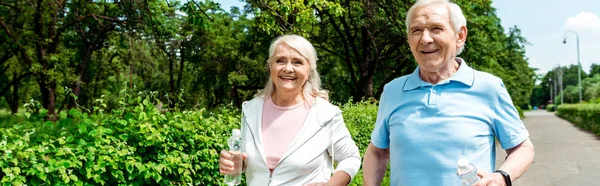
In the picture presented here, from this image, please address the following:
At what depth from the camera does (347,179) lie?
8.64 ft

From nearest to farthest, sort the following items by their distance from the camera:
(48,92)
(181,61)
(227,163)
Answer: (227,163) < (48,92) < (181,61)

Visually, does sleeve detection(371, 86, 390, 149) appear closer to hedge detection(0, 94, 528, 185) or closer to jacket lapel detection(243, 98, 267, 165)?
jacket lapel detection(243, 98, 267, 165)

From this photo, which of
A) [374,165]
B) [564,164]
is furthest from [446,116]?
[564,164]

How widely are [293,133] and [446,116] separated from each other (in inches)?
34.8

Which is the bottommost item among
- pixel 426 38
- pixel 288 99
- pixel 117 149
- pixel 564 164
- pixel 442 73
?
pixel 564 164

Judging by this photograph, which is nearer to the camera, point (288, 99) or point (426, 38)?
point (426, 38)

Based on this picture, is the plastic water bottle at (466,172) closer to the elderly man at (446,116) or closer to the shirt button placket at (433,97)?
the elderly man at (446,116)

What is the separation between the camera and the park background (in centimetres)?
347

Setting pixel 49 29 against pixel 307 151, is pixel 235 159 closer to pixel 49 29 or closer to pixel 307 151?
pixel 307 151

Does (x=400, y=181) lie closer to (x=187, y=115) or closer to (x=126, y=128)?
(x=126, y=128)

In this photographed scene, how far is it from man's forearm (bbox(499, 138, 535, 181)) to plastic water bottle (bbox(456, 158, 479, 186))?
15cm

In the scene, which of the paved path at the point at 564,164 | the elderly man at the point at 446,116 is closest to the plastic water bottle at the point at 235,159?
the elderly man at the point at 446,116

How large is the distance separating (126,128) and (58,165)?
0.68 meters

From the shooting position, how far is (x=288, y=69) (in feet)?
8.79
